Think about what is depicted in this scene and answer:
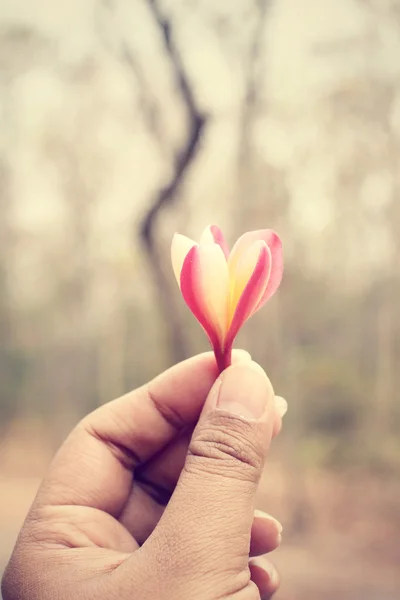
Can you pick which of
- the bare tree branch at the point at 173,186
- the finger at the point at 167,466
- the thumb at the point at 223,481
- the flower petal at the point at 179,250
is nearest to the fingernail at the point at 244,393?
the thumb at the point at 223,481

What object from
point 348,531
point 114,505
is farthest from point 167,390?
point 348,531

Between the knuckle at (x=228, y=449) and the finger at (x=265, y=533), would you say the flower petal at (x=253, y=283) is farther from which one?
the finger at (x=265, y=533)

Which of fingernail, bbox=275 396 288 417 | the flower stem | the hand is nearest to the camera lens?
the hand

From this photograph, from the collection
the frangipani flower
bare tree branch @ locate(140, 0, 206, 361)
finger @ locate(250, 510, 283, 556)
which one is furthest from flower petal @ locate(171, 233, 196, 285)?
bare tree branch @ locate(140, 0, 206, 361)

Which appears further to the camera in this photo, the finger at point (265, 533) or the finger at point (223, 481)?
the finger at point (265, 533)

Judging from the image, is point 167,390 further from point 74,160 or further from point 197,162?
point 74,160

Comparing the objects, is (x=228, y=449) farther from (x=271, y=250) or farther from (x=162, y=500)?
(x=162, y=500)

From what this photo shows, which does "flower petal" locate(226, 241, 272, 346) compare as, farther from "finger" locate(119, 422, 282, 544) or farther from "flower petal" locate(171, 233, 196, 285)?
"finger" locate(119, 422, 282, 544)
